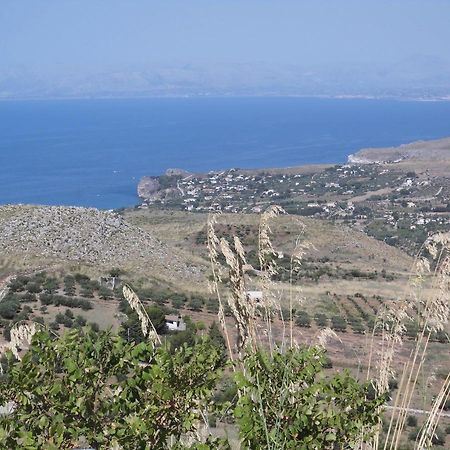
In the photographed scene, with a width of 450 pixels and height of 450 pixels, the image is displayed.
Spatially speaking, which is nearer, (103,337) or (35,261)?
(103,337)

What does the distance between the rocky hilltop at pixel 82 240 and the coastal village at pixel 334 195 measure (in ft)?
97.5

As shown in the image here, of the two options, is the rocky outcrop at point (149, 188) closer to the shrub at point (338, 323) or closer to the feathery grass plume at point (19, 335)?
the shrub at point (338, 323)

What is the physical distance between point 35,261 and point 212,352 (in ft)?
75.7

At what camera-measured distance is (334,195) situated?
267ft

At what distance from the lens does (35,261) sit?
2470 centimetres

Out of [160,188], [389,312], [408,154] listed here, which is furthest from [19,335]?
[408,154]

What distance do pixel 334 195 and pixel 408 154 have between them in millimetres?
32108

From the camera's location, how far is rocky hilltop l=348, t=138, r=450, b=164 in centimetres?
10369

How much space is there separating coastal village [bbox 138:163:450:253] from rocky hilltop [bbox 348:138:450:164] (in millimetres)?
6095

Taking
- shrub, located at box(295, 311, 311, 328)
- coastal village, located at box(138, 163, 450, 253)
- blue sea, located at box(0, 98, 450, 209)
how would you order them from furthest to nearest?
blue sea, located at box(0, 98, 450, 209)
coastal village, located at box(138, 163, 450, 253)
shrub, located at box(295, 311, 311, 328)

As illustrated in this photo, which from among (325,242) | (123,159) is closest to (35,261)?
(325,242)

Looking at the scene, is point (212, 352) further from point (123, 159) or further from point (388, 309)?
point (123, 159)

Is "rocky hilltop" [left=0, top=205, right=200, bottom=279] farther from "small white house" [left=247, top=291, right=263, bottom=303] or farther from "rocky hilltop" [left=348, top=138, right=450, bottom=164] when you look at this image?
"rocky hilltop" [left=348, top=138, right=450, bottom=164]

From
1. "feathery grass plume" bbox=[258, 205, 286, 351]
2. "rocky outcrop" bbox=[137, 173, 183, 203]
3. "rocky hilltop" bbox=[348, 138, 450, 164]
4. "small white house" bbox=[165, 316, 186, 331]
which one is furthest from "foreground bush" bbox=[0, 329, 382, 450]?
"rocky hilltop" bbox=[348, 138, 450, 164]
